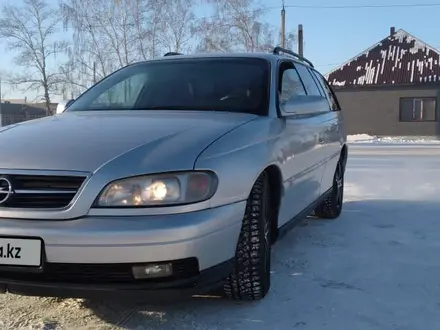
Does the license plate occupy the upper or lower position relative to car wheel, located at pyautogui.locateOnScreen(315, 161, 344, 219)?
upper

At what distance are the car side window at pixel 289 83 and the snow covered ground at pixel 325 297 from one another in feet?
4.10

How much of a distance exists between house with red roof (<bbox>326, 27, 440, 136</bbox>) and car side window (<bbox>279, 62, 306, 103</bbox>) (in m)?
24.0

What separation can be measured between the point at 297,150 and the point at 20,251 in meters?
2.05

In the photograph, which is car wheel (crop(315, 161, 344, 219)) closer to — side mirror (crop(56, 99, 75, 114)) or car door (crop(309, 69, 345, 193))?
car door (crop(309, 69, 345, 193))

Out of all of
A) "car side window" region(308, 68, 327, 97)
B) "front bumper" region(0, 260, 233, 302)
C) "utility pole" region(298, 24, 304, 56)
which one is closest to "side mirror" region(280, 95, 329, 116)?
"car side window" region(308, 68, 327, 97)

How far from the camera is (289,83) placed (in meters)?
4.24

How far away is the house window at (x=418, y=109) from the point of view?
88.6ft

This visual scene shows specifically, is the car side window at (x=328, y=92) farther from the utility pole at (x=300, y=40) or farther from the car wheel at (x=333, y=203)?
the utility pole at (x=300, y=40)

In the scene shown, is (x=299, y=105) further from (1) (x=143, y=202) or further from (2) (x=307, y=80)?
(1) (x=143, y=202)

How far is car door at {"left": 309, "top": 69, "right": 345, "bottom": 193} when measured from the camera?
16.4ft

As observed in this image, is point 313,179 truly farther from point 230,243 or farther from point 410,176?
point 410,176

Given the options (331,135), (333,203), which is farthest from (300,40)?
(331,135)

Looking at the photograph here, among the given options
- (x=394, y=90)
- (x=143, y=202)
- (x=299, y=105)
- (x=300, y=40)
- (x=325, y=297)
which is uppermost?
(x=300, y=40)

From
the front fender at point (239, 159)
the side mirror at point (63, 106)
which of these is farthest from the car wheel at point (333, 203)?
the side mirror at point (63, 106)
